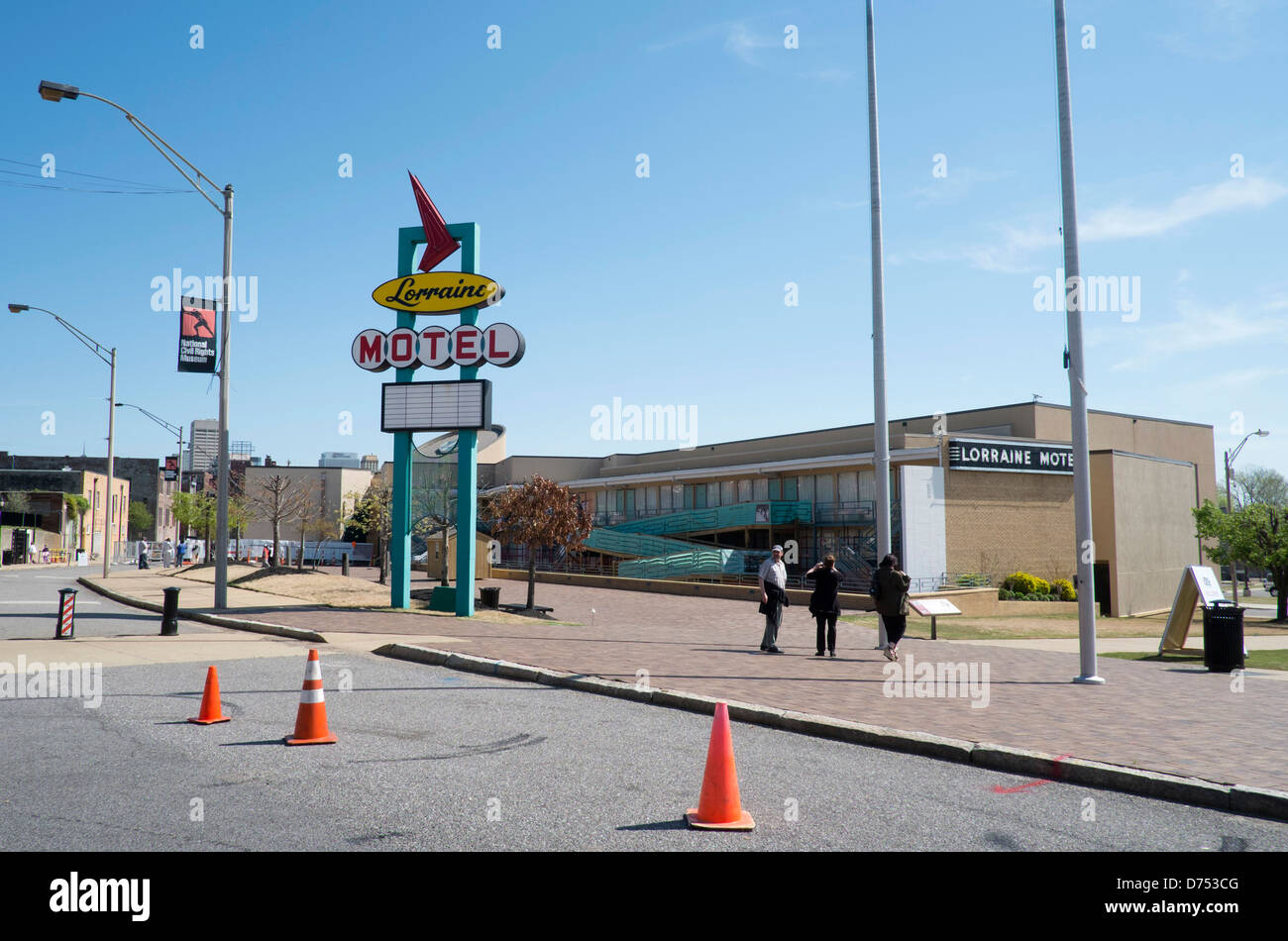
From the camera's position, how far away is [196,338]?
2178cm

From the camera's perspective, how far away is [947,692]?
11.1m

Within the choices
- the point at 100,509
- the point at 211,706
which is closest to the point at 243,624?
the point at 211,706

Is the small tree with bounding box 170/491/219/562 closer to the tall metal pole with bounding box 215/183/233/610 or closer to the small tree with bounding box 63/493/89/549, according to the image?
the small tree with bounding box 63/493/89/549

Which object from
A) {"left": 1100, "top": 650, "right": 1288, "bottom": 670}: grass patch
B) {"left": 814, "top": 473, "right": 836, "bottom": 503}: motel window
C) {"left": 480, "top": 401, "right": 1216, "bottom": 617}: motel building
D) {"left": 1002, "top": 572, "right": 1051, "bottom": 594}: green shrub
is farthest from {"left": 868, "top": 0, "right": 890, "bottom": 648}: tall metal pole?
{"left": 814, "top": 473, "right": 836, "bottom": 503}: motel window

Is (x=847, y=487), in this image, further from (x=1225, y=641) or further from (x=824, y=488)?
(x=1225, y=641)

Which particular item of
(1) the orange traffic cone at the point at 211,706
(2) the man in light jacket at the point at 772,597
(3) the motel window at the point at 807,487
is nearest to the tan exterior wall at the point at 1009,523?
(3) the motel window at the point at 807,487

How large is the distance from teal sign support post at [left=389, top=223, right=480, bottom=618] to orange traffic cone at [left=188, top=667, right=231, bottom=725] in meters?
13.4

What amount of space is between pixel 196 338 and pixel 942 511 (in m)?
25.2

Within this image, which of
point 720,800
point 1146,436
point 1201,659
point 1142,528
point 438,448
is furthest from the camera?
point 1146,436

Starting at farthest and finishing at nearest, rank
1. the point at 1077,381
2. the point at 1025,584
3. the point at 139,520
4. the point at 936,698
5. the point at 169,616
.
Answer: the point at 139,520 → the point at 1025,584 → the point at 169,616 → the point at 1077,381 → the point at 936,698

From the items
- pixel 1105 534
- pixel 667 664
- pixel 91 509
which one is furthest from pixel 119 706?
pixel 91 509

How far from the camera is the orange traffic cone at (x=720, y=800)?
5562 millimetres
